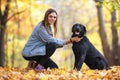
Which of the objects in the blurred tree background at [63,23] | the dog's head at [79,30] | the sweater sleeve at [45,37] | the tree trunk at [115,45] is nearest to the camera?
the sweater sleeve at [45,37]

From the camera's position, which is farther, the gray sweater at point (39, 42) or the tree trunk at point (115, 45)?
the tree trunk at point (115, 45)

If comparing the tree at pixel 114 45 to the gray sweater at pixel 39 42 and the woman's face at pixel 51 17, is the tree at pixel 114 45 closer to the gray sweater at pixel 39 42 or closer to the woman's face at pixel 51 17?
the woman's face at pixel 51 17

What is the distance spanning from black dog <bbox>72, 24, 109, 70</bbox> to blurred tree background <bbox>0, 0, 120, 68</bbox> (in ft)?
2.95

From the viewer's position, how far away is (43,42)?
289 inches

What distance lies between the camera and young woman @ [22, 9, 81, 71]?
7230 millimetres

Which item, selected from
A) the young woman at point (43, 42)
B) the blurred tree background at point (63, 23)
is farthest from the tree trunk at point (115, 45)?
the young woman at point (43, 42)

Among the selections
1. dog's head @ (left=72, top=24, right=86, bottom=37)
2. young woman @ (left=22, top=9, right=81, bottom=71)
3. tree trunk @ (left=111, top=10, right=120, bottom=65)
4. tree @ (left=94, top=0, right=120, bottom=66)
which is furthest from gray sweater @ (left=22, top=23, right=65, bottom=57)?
tree trunk @ (left=111, top=10, right=120, bottom=65)

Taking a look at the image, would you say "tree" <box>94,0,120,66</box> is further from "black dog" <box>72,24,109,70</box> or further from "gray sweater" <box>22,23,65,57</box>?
"gray sweater" <box>22,23,65,57</box>

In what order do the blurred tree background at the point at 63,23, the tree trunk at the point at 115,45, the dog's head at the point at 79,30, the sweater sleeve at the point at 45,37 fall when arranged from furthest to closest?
the blurred tree background at the point at 63,23
the tree trunk at the point at 115,45
the dog's head at the point at 79,30
the sweater sleeve at the point at 45,37

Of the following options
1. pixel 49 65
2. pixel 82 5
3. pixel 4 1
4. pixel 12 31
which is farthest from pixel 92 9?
pixel 49 65

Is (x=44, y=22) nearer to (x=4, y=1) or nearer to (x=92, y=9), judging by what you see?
(x=4, y=1)

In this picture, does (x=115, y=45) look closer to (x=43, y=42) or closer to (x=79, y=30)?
(x=79, y=30)

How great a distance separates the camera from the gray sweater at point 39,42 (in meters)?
7.22

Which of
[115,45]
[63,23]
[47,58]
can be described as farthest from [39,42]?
[63,23]
